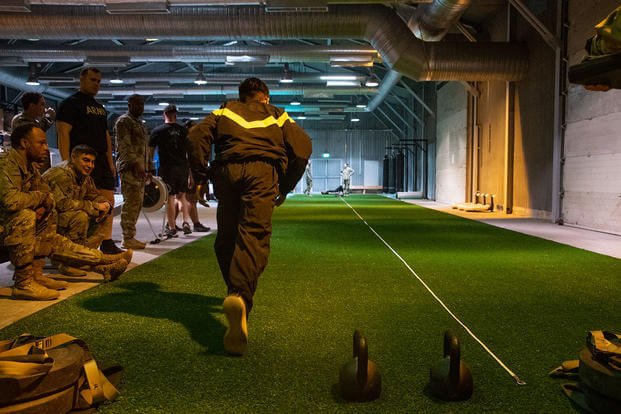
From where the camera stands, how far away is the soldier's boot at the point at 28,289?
12.2ft

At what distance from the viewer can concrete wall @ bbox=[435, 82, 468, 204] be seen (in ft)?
56.3

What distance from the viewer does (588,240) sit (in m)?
7.68

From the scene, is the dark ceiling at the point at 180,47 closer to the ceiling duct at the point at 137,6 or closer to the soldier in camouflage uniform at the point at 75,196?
the ceiling duct at the point at 137,6

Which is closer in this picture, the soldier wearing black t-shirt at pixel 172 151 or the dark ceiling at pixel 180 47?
the soldier wearing black t-shirt at pixel 172 151

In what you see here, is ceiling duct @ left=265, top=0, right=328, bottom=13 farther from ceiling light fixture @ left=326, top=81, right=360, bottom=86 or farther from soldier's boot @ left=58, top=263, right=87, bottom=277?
ceiling light fixture @ left=326, top=81, right=360, bottom=86

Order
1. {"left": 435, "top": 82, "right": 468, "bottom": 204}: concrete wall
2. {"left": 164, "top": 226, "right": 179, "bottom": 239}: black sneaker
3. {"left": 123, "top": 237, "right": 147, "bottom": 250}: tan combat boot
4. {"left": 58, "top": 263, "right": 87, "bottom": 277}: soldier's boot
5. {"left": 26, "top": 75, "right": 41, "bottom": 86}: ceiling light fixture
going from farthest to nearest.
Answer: {"left": 26, "top": 75, "right": 41, "bottom": 86}: ceiling light fixture
{"left": 435, "top": 82, "right": 468, "bottom": 204}: concrete wall
{"left": 164, "top": 226, "right": 179, "bottom": 239}: black sneaker
{"left": 123, "top": 237, "right": 147, "bottom": 250}: tan combat boot
{"left": 58, "top": 263, "right": 87, "bottom": 277}: soldier's boot

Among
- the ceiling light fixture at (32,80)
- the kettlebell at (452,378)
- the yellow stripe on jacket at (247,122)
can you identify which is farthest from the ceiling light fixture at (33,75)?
the kettlebell at (452,378)

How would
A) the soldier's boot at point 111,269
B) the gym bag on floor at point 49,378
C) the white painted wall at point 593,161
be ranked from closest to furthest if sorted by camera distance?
the gym bag on floor at point 49,378 → the soldier's boot at point 111,269 → the white painted wall at point 593,161

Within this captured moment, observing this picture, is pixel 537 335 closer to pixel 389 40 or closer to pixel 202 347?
pixel 202 347

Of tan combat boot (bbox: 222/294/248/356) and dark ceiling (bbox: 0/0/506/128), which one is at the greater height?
dark ceiling (bbox: 0/0/506/128)

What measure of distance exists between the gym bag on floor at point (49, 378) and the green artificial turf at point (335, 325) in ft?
0.42

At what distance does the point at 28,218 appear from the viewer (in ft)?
12.0

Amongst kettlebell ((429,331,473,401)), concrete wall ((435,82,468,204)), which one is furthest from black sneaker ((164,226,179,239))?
concrete wall ((435,82,468,204))

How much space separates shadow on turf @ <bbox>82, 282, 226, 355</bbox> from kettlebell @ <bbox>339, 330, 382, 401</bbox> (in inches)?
34.1
